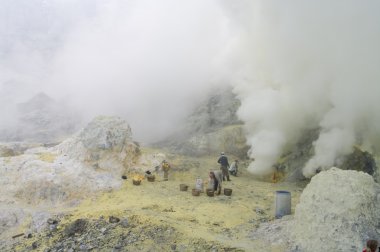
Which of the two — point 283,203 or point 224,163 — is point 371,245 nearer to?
point 283,203

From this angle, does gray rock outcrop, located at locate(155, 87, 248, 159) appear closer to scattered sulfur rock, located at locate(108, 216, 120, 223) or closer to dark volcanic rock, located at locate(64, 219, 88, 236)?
scattered sulfur rock, located at locate(108, 216, 120, 223)

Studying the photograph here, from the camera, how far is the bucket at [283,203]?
9.85 metres

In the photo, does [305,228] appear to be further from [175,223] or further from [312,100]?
[312,100]

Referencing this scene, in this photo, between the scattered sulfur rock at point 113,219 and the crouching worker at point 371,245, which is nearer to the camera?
the crouching worker at point 371,245

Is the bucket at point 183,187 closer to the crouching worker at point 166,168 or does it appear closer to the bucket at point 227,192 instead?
the bucket at point 227,192

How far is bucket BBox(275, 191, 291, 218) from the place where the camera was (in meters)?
9.85

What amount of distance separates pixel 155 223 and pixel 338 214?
3.84 m

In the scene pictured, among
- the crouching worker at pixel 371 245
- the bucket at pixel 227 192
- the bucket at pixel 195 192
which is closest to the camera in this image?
the crouching worker at pixel 371 245

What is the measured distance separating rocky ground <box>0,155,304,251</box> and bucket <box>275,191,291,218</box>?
0.27 m

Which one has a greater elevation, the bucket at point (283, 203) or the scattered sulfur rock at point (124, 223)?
the bucket at point (283, 203)

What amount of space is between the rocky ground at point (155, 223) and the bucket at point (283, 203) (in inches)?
10.5

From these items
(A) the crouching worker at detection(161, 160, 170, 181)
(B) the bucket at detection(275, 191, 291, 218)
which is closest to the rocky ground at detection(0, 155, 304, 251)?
(B) the bucket at detection(275, 191, 291, 218)

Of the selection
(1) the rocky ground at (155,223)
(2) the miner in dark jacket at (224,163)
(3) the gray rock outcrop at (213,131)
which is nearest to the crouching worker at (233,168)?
(2) the miner in dark jacket at (224,163)

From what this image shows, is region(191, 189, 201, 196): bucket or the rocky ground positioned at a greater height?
region(191, 189, 201, 196): bucket
